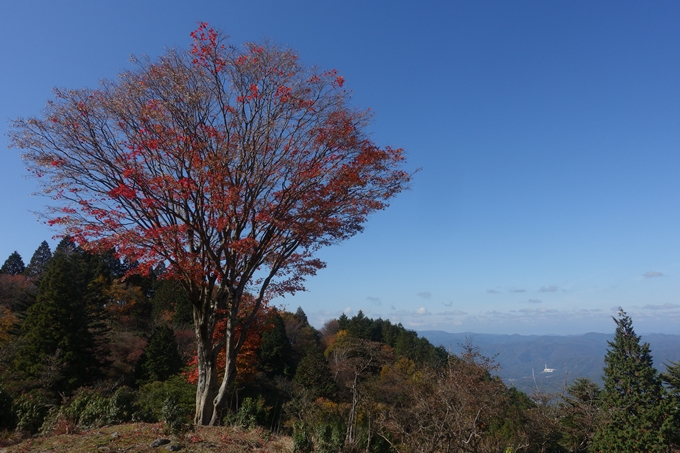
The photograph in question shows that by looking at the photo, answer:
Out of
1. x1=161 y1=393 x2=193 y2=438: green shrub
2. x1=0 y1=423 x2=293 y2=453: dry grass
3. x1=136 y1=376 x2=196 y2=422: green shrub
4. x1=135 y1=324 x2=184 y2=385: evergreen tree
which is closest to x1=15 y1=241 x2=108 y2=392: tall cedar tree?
x1=135 y1=324 x2=184 y2=385: evergreen tree

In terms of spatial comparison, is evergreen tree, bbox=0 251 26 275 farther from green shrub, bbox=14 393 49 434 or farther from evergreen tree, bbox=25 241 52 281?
green shrub, bbox=14 393 49 434

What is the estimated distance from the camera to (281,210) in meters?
6.83

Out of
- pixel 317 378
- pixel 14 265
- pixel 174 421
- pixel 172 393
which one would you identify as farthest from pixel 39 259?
pixel 174 421

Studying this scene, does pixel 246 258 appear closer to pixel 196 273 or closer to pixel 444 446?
pixel 196 273

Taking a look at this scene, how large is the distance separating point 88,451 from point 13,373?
18.2m

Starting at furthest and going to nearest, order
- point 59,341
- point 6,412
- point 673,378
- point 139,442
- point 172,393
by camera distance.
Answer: point 673,378 < point 59,341 < point 172,393 < point 6,412 < point 139,442

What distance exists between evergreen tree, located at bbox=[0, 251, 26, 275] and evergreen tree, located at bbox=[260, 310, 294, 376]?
107 ft

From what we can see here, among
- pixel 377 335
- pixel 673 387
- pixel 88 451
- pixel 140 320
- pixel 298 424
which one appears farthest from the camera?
pixel 377 335

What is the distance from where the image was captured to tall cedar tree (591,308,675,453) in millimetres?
18906

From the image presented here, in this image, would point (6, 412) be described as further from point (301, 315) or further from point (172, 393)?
point (301, 315)

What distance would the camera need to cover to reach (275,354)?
3644 centimetres

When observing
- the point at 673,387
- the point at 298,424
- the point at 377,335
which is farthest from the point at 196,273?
the point at 377,335

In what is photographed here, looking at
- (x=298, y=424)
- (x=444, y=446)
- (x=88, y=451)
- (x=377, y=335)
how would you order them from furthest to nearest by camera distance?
(x=377, y=335)
(x=298, y=424)
(x=444, y=446)
(x=88, y=451)

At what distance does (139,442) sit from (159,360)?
2112 centimetres
